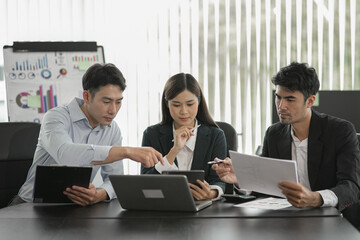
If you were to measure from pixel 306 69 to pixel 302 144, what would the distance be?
14.7 inches

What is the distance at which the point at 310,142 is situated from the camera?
2.52 m

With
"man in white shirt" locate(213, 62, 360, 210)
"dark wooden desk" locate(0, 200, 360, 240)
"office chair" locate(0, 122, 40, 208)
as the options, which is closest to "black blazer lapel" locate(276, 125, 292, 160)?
"man in white shirt" locate(213, 62, 360, 210)

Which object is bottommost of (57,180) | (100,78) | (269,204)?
(269,204)

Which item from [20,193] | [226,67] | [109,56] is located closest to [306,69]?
[20,193]

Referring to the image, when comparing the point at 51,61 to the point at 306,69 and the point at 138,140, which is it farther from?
the point at 306,69

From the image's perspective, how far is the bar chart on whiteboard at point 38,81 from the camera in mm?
4180

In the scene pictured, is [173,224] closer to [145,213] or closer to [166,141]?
[145,213]

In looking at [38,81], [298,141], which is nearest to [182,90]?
[298,141]

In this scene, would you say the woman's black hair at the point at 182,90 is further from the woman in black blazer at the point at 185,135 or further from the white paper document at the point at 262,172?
the white paper document at the point at 262,172

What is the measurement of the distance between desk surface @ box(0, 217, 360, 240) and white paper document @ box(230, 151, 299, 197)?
207mm

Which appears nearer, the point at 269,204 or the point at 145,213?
the point at 145,213

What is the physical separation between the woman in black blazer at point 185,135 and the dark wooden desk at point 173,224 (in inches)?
24.1

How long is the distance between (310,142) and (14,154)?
5.22ft

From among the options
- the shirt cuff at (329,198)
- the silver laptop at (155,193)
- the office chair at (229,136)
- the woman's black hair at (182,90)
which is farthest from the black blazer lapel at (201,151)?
the shirt cuff at (329,198)
